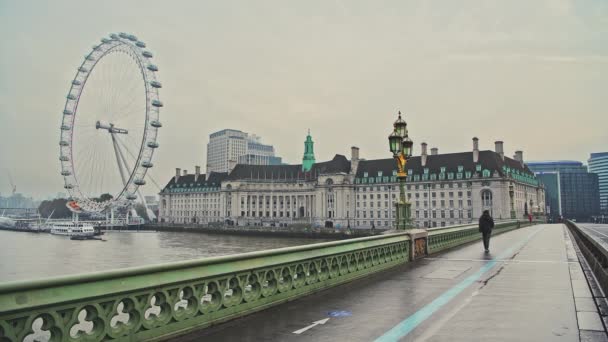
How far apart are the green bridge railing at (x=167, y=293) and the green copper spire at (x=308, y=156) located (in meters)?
166

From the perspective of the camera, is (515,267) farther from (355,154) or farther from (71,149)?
(355,154)

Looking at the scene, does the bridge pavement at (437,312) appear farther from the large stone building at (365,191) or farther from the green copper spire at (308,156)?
the green copper spire at (308,156)

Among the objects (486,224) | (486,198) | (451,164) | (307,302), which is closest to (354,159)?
(451,164)

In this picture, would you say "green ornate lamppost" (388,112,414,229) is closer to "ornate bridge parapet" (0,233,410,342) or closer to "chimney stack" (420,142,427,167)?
"ornate bridge parapet" (0,233,410,342)

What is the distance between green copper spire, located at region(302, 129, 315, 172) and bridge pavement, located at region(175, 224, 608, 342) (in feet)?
538

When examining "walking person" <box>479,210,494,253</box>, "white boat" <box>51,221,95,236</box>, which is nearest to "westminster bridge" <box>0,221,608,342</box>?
"walking person" <box>479,210,494,253</box>

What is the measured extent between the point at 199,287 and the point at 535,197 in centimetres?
16469

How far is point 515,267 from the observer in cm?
1736

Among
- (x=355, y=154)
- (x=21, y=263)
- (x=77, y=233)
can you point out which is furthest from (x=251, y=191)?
(x=21, y=263)

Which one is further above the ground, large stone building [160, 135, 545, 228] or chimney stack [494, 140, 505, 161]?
chimney stack [494, 140, 505, 161]

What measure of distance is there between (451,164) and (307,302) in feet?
430

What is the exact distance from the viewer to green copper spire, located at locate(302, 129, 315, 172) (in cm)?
17962

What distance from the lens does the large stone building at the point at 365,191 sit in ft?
419

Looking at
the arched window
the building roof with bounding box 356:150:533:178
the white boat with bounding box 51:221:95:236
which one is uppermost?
the building roof with bounding box 356:150:533:178
